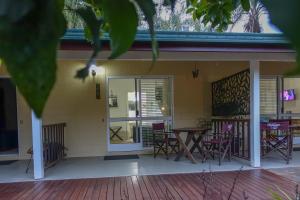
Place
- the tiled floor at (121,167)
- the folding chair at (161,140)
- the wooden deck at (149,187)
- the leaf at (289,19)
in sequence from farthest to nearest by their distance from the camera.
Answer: the folding chair at (161,140)
the tiled floor at (121,167)
the wooden deck at (149,187)
the leaf at (289,19)

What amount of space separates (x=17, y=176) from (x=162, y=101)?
3.88m

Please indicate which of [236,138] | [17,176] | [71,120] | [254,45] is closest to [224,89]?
[236,138]

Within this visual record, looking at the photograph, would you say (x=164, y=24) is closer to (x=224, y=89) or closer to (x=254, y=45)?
(x=224, y=89)

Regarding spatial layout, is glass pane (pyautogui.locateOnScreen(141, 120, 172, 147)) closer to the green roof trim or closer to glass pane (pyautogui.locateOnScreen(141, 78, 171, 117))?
glass pane (pyautogui.locateOnScreen(141, 78, 171, 117))

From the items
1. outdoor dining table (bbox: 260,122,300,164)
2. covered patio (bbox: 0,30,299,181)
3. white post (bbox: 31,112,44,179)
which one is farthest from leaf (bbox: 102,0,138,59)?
outdoor dining table (bbox: 260,122,300,164)

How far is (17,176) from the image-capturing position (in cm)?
556

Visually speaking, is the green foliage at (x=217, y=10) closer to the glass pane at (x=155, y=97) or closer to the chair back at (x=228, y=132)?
the chair back at (x=228, y=132)

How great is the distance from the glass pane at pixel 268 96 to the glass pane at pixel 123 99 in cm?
354

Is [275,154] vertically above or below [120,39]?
below

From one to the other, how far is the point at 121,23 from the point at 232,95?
6910 millimetres

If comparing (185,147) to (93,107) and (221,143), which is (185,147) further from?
(93,107)

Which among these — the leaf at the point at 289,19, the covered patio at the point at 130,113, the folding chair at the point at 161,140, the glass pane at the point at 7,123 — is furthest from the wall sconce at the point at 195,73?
the leaf at the point at 289,19

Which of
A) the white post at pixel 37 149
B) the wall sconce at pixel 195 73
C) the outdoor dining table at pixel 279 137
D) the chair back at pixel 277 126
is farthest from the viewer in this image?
the wall sconce at pixel 195 73

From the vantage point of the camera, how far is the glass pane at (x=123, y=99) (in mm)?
→ 7660
